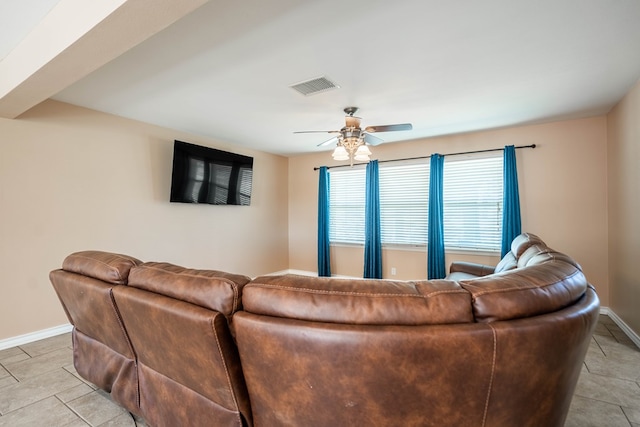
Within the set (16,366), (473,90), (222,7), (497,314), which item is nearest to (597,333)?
(473,90)

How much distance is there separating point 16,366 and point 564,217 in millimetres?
5833

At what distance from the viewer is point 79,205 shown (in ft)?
11.1

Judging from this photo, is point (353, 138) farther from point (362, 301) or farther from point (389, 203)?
point (362, 301)

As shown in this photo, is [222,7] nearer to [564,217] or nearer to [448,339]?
[448,339]

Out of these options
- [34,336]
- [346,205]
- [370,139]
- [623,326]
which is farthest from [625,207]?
[34,336]

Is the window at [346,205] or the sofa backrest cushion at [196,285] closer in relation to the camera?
the sofa backrest cushion at [196,285]

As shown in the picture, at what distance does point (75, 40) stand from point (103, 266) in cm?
123

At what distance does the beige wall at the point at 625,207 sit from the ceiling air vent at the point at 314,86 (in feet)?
9.11

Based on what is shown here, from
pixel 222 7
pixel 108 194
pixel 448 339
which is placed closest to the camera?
pixel 448 339

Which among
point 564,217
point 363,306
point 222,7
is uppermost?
point 222,7

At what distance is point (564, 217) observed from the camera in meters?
3.90

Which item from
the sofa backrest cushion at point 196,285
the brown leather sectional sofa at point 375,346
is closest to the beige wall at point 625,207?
the brown leather sectional sofa at point 375,346

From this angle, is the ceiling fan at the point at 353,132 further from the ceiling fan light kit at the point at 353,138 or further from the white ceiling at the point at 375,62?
the white ceiling at the point at 375,62

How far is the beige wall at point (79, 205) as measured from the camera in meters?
2.97
